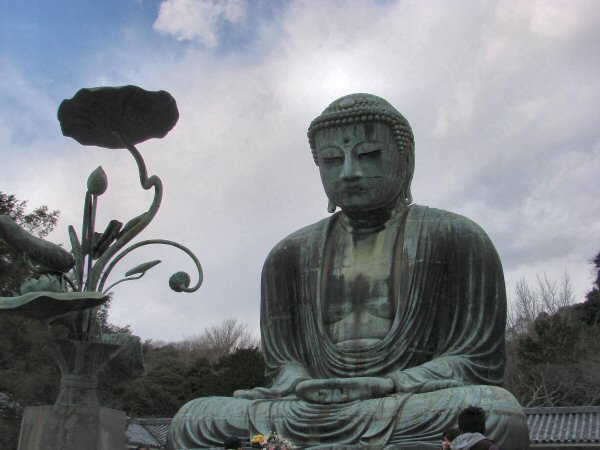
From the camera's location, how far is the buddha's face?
751 cm

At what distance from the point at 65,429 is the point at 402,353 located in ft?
8.86

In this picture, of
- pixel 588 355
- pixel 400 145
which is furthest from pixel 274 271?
→ pixel 588 355

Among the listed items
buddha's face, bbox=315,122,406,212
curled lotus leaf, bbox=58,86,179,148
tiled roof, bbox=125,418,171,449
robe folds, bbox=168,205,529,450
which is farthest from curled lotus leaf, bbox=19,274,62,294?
tiled roof, bbox=125,418,171,449

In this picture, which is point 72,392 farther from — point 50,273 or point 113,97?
point 113,97

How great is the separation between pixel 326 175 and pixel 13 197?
516 inches

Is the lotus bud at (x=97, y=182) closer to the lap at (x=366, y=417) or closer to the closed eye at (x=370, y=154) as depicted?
the lap at (x=366, y=417)

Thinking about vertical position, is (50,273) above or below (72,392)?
above

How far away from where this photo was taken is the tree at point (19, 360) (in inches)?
594

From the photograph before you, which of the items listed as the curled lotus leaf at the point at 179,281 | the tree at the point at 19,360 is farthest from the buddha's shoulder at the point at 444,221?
the tree at the point at 19,360

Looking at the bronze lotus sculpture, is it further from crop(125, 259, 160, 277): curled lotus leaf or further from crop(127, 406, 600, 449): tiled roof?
crop(127, 406, 600, 449): tiled roof

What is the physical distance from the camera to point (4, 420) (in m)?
15.5

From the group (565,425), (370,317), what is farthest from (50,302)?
(565,425)

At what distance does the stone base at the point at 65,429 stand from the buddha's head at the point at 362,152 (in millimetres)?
2886

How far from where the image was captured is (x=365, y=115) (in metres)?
7.55
